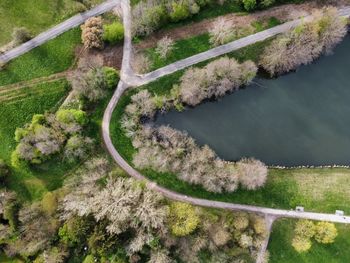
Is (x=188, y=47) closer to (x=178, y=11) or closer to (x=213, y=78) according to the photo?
(x=178, y=11)

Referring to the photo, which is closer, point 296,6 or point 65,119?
point 65,119

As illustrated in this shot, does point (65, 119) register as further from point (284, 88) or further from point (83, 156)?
point (284, 88)

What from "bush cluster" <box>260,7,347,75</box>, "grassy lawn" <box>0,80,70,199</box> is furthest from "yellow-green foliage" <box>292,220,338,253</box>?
"grassy lawn" <box>0,80,70,199</box>

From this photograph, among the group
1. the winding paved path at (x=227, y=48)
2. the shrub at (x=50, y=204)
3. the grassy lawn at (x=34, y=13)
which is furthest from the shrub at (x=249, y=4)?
the shrub at (x=50, y=204)

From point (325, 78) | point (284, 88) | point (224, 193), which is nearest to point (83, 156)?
point (224, 193)

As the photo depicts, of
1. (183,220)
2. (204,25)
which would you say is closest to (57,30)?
(204,25)

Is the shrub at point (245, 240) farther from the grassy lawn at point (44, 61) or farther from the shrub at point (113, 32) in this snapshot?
the grassy lawn at point (44, 61)
